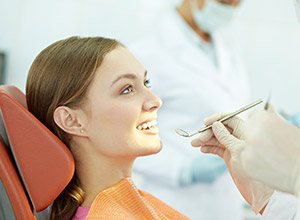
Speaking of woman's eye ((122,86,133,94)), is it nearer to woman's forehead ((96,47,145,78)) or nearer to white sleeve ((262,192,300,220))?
woman's forehead ((96,47,145,78))

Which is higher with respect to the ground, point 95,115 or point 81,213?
point 95,115

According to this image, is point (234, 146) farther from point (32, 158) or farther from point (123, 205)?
point (32, 158)

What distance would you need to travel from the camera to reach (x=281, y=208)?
5.07 feet

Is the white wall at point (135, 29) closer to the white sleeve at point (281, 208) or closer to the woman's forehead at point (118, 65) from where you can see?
the woman's forehead at point (118, 65)

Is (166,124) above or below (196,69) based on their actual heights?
below

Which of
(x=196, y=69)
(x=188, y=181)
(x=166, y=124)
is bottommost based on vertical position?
(x=188, y=181)

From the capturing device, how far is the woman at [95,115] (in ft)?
5.42

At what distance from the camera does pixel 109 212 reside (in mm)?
1562

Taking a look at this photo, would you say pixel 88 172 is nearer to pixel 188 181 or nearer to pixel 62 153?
pixel 62 153

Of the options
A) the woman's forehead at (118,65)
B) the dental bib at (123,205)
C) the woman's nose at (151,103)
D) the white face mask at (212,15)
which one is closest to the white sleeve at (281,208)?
the dental bib at (123,205)

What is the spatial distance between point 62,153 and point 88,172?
0.17 m

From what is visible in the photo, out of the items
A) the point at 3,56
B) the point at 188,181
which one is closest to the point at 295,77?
the point at 188,181

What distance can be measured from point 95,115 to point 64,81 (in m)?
0.13

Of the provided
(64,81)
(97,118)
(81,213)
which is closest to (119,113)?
(97,118)
